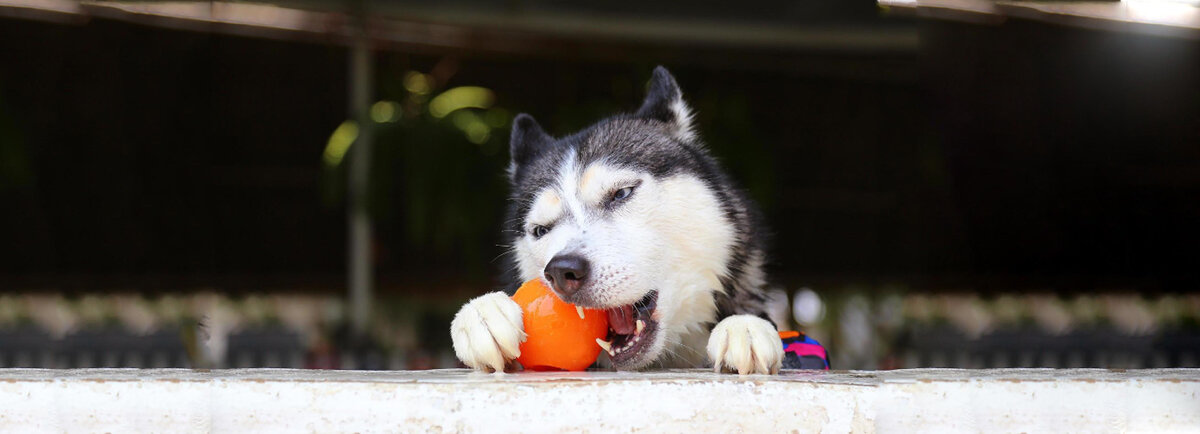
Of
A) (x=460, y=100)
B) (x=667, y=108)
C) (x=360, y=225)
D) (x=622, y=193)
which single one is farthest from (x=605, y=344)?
(x=360, y=225)

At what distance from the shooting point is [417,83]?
6219mm

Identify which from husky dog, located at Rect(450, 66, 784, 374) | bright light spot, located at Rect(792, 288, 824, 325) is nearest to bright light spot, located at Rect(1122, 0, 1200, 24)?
bright light spot, located at Rect(792, 288, 824, 325)

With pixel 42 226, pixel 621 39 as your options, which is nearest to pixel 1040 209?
pixel 621 39

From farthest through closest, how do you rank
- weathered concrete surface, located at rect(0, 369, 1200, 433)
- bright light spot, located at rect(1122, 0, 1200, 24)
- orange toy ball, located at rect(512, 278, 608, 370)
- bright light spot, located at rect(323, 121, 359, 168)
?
bright light spot, located at rect(323, 121, 359, 168) → bright light spot, located at rect(1122, 0, 1200, 24) → orange toy ball, located at rect(512, 278, 608, 370) → weathered concrete surface, located at rect(0, 369, 1200, 433)

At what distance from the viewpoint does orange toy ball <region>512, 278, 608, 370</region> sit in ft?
5.74

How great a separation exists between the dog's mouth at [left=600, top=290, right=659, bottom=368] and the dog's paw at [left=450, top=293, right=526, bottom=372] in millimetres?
209

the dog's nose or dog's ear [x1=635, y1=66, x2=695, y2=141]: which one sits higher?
dog's ear [x1=635, y1=66, x2=695, y2=141]

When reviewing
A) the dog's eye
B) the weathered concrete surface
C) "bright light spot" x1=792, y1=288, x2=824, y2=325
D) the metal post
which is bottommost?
the weathered concrete surface

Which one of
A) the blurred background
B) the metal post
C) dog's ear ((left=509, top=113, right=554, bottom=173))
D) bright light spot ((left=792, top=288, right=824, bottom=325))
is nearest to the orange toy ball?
dog's ear ((left=509, top=113, right=554, bottom=173))

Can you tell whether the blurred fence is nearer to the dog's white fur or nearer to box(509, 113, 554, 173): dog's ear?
box(509, 113, 554, 173): dog's ear

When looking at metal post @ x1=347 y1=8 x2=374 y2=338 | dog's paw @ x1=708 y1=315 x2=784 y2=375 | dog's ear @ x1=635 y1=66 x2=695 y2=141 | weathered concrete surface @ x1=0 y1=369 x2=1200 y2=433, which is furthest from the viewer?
metal post @ x1=347 y1=8 x2=374 y2=338

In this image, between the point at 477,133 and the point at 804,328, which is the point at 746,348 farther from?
the point at 804,328

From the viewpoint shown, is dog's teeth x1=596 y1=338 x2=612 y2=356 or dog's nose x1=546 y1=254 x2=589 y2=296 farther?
dog's teeth x1=596 y1=338 x2=612 y2=356

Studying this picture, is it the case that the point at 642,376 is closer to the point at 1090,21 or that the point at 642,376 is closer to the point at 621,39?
the point at 621,39
